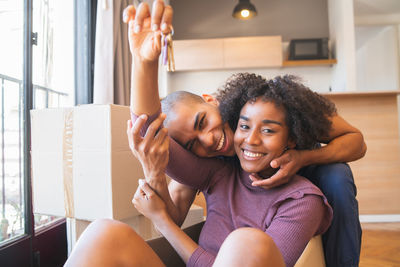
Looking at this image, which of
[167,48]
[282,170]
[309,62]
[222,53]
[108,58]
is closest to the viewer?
[167,48]

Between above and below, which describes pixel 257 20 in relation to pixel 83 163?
above

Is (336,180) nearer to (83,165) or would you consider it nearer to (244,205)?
(244,205)

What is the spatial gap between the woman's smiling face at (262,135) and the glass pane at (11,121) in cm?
134

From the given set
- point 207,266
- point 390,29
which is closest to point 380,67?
point 390,29

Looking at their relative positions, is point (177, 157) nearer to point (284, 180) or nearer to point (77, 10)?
point (284, 180)

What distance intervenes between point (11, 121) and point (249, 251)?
156 centimetres

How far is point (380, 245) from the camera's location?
2.22m

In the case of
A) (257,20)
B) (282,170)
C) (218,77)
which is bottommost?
(282,170)

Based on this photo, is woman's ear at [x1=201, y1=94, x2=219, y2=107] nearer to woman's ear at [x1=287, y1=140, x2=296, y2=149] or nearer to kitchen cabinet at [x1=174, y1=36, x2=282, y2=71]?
woman's ear at [x1=287, y1=140, x2=296, y2=149]

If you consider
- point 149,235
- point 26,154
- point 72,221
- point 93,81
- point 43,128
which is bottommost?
point 149,235

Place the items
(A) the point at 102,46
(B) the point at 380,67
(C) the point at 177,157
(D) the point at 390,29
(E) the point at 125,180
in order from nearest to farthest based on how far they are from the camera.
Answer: (C) the point at 177,157
(E) the point at 125,180
(A) the point at 102,46
(D) the point at 390,29
(B) the point at 380,67

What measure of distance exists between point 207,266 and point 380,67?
574 cm

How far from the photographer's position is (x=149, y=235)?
148 cm

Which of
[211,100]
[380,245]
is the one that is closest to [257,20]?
[380,245]
